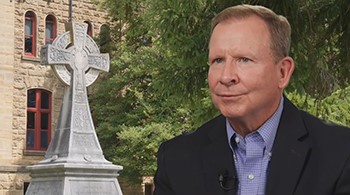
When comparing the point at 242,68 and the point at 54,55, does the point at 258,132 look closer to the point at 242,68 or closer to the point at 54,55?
the point at 242,68

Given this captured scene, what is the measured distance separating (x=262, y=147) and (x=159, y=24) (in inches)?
339

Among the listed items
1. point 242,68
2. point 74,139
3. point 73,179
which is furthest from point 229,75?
point 74,139

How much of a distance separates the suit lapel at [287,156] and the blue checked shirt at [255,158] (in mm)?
25

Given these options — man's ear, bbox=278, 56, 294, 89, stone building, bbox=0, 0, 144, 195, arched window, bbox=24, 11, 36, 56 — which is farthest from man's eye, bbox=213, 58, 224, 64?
arched window, bbox=24, 11, 36, 56

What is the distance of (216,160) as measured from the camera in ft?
7.61

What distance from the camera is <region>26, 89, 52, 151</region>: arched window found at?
2870 centimetres

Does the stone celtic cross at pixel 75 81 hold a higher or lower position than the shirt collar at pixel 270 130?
lower

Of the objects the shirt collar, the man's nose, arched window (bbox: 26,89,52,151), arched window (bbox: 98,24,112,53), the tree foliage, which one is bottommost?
arched window (bbox: 26,89,52,151)

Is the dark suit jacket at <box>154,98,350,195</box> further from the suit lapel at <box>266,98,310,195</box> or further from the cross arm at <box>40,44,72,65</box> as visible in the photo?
the cross arm at <box>40,44,72,65</box>

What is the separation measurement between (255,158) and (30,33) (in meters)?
27.6

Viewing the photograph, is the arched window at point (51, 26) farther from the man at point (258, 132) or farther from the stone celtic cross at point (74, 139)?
the man at point (258, 132)

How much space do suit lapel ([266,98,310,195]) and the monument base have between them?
34.9 ft

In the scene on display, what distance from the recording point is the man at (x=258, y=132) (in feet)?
7.27

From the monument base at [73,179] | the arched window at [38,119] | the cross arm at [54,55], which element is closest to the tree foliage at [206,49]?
the cross arm at [54,55]
